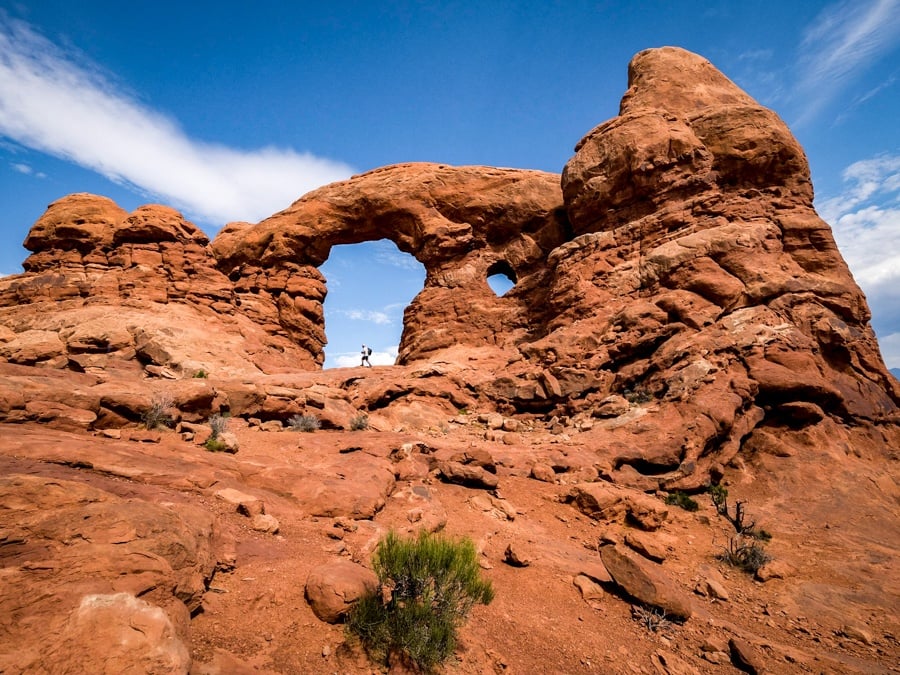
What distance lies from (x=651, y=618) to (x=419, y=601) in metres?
3.43

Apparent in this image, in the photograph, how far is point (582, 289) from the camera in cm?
1905

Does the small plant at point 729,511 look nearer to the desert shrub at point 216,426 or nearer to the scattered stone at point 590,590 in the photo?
the scattered stone at point 590,590

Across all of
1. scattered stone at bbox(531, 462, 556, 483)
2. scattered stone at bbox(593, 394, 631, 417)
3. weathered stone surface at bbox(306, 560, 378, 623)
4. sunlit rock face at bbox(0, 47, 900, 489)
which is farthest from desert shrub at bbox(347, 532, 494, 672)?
scattered stone at bbox(593, 394, 631, 417)

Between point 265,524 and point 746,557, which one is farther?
point 746,557

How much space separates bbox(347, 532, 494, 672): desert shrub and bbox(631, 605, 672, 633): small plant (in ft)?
7.80

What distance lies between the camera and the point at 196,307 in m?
22.5

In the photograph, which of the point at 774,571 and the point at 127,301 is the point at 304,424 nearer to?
the point at 774,571

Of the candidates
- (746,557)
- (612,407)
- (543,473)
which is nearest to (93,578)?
(543,473)

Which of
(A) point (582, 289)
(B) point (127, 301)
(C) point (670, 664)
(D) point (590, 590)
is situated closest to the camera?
(C) point (670, 664)

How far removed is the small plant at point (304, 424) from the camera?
11.4 m

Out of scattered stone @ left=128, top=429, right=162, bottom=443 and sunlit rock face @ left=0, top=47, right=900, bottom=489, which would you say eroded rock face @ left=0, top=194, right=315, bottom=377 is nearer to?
sunlit rock face @ left=0, top=47, right=900, bottom=489

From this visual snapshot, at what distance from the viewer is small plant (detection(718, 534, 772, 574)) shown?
321 inches

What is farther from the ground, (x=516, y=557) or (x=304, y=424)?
(x=304, y=424)

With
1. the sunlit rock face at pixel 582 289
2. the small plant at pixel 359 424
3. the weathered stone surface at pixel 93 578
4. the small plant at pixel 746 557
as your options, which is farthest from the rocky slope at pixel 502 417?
the small plant at pixel 359 424
